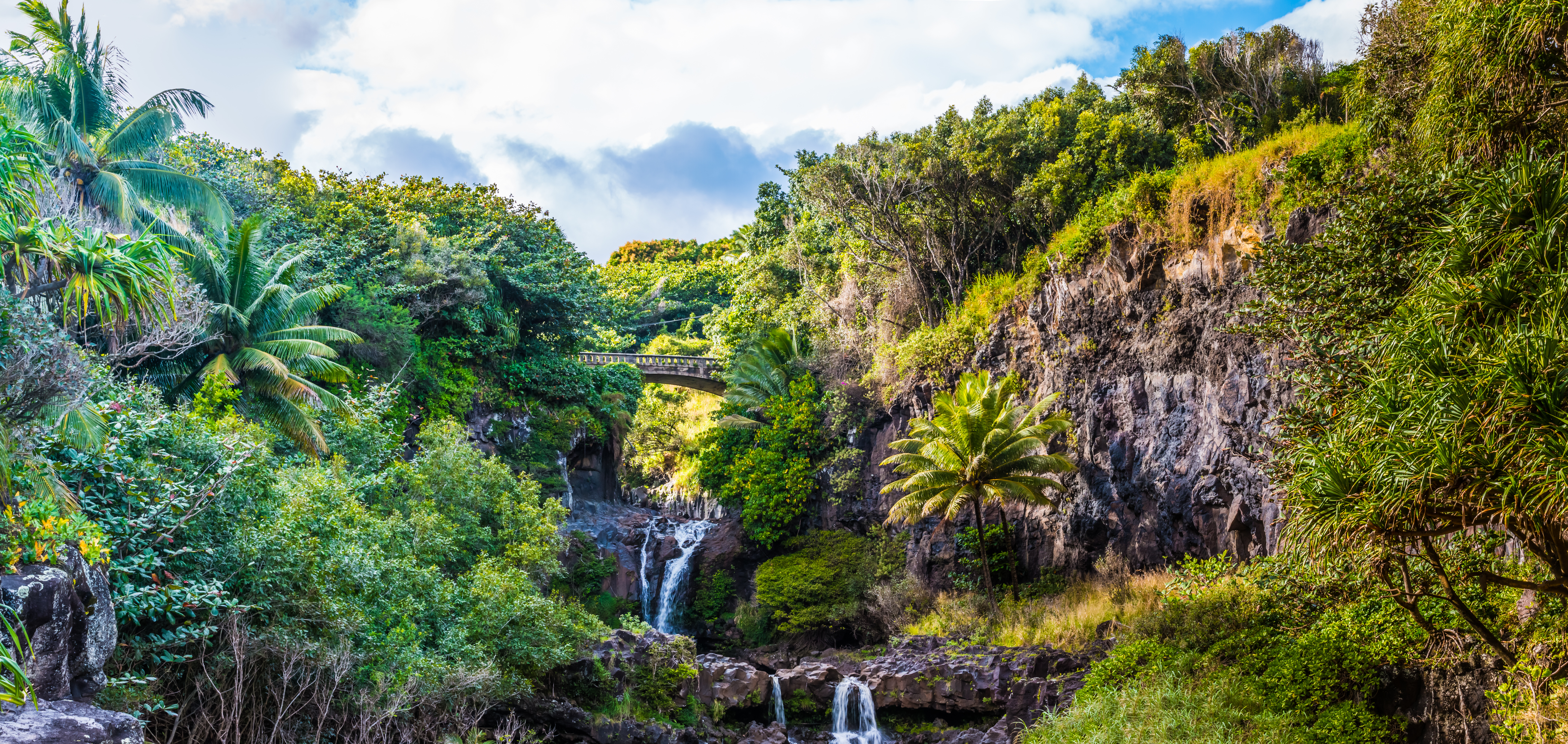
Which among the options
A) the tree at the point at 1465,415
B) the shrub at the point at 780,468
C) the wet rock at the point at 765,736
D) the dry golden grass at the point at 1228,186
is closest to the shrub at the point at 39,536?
the tree at the point at 1465,415

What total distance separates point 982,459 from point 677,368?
2043 cm

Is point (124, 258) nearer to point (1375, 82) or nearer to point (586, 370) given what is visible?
point (1375, 82)

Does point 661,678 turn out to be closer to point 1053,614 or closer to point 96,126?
point 1053,614

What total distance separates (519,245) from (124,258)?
22264 millimetres

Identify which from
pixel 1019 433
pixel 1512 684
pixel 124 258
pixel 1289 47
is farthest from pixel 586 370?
pixel 1512 684

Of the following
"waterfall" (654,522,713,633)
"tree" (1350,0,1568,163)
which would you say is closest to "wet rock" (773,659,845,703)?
"waterfall" (654,522,713,633)

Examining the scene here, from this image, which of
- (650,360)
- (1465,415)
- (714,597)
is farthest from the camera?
(650,360)

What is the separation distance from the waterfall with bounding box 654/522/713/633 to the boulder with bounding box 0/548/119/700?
19.4 m

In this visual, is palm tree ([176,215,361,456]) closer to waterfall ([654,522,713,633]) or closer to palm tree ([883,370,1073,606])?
waterfall ([654,522,713,633])

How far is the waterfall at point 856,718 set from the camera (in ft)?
58.5

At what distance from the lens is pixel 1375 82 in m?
11.4

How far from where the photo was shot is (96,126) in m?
16.7

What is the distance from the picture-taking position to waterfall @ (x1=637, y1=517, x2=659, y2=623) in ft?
85.4

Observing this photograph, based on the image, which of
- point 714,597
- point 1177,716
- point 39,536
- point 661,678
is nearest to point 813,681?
point 661,678
